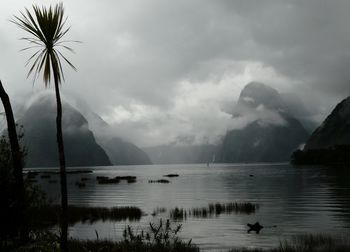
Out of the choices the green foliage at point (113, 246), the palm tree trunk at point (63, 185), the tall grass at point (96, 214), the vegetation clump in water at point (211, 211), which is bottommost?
the vegetation clump in water at point (211, 211)

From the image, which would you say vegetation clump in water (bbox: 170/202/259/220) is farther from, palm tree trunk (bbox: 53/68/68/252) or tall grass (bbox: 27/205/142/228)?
palm tree trunk (bbox: 53/68/68/252)

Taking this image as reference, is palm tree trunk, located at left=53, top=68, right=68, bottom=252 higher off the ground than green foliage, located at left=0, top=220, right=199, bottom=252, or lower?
higher

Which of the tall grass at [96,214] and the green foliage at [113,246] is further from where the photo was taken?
the tall grass at [96,214]

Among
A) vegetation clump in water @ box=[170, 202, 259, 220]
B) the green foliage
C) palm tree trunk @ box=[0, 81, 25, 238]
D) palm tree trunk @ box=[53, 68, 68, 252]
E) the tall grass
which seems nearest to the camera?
the green foliage

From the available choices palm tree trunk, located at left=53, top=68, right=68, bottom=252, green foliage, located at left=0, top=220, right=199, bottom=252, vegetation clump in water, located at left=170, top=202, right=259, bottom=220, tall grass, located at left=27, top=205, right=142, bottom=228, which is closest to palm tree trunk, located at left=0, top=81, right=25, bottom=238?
green foliage, located at left=0, top=220, right=199, bottom=252

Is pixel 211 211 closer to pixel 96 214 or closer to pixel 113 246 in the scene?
pixel 96 214

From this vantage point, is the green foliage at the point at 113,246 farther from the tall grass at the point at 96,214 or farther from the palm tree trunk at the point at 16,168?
the tall grass at the point at 96,214

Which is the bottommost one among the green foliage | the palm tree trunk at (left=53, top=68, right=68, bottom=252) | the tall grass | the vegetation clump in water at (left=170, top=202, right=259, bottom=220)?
the vegetation clump in water at (left=170, top=202, right=259, bottom=220)

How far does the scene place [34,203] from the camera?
56.7 feet

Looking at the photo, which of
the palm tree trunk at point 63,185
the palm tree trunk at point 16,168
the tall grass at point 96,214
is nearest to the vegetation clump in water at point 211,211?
the tall grass at point 96,214

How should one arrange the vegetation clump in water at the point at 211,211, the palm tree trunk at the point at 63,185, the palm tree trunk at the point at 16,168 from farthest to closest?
the vegetation clump in water at the point at 211,211 < the palm tree trunk at the point at 63,185 < the palm tree trunk at the point at 16,168

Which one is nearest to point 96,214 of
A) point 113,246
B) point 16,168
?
point 113,246

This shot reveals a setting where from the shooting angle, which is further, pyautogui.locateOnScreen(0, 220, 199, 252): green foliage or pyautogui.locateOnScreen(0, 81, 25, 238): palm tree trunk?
pyautogui.locateOnScreen(0, 81, 25, 238): palm tree trunk

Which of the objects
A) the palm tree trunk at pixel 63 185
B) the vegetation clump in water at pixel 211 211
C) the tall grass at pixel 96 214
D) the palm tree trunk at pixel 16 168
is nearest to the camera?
the palm tree trunk at pixel 16 168
